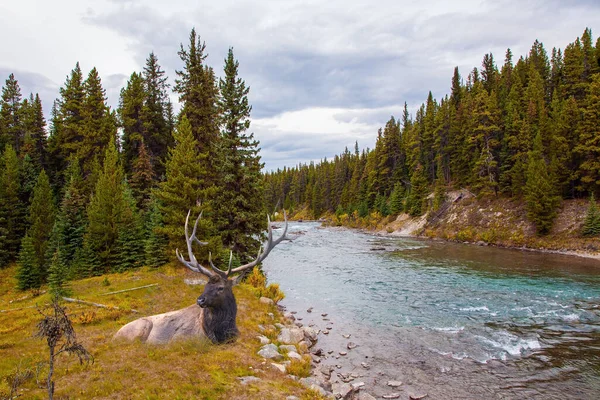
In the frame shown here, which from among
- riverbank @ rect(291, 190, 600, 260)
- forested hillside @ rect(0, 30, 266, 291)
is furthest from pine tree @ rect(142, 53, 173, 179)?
riverbank @ rect(291, 190, 600, 260)

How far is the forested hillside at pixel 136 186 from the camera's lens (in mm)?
20531

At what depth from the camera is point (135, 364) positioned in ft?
25.4

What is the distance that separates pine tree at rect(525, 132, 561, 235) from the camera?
38.1 meters

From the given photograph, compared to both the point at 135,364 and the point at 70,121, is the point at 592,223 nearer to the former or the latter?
the point at 135,364

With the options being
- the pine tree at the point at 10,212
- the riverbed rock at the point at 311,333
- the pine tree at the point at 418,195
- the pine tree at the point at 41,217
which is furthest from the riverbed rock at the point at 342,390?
the pine tree at the point at 418,195

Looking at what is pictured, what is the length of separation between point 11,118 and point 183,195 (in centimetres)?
4140

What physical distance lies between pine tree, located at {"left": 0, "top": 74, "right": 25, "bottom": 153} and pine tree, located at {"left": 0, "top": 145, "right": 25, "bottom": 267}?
46.8ft

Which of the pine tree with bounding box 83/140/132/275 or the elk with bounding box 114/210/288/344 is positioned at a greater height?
the pine tree with bounding box 83/140/132/275

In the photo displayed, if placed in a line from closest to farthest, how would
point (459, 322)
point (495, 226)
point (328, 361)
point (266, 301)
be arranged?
point (328, 361) < point (459, 322) < point (266, 301) < point (495, 226)

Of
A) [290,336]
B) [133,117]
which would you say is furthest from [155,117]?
[290,336]

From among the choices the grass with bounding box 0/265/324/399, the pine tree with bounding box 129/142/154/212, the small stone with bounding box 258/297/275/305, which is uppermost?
the pine tree with bounding box 129/142/154/212

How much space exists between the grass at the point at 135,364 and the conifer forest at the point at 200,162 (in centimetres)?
443

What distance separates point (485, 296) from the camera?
19.2 m

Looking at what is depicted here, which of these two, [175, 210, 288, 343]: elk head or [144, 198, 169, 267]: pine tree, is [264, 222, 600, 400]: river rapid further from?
[144, 198, 169, 267]: pine tree
